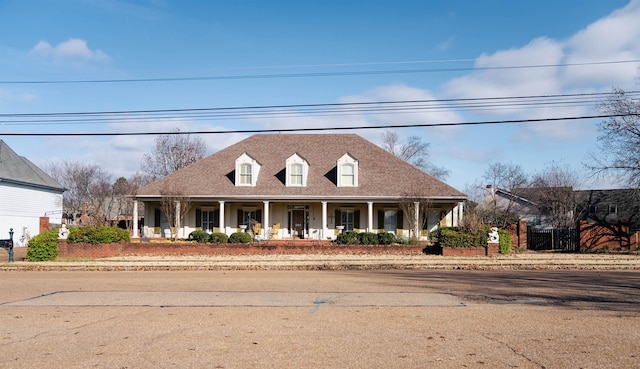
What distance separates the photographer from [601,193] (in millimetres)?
61375

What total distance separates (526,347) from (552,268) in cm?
1456

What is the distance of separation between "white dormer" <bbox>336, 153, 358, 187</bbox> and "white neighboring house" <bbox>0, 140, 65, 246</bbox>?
24.7m

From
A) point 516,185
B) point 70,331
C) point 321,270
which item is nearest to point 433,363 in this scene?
point 70,331

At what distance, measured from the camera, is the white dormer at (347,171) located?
1436 inches

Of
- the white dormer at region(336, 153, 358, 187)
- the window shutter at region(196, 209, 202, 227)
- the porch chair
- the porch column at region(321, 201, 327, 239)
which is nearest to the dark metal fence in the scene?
the white dormer at region(336, 153, 358, 187)

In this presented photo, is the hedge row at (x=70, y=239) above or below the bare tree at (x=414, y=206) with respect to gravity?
below

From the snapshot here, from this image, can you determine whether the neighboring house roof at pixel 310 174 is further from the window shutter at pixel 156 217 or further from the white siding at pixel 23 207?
the white siding at pixel 23 207

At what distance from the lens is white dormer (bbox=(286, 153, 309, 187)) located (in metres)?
36.6

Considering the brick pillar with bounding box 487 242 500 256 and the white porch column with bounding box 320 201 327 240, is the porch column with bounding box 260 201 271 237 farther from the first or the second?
the brick pillar with bounding box 487 242 500 256

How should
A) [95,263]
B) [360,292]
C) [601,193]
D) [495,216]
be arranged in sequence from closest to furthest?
[360,292] < [95,263] < [495,216] < [601,193]

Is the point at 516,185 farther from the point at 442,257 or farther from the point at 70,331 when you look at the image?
the point at 70,331

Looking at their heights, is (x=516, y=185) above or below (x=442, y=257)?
above

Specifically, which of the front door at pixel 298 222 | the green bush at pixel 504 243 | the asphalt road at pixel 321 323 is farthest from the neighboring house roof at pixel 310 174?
the asphalt road at pixel 321 323

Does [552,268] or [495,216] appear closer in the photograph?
[552,268]
